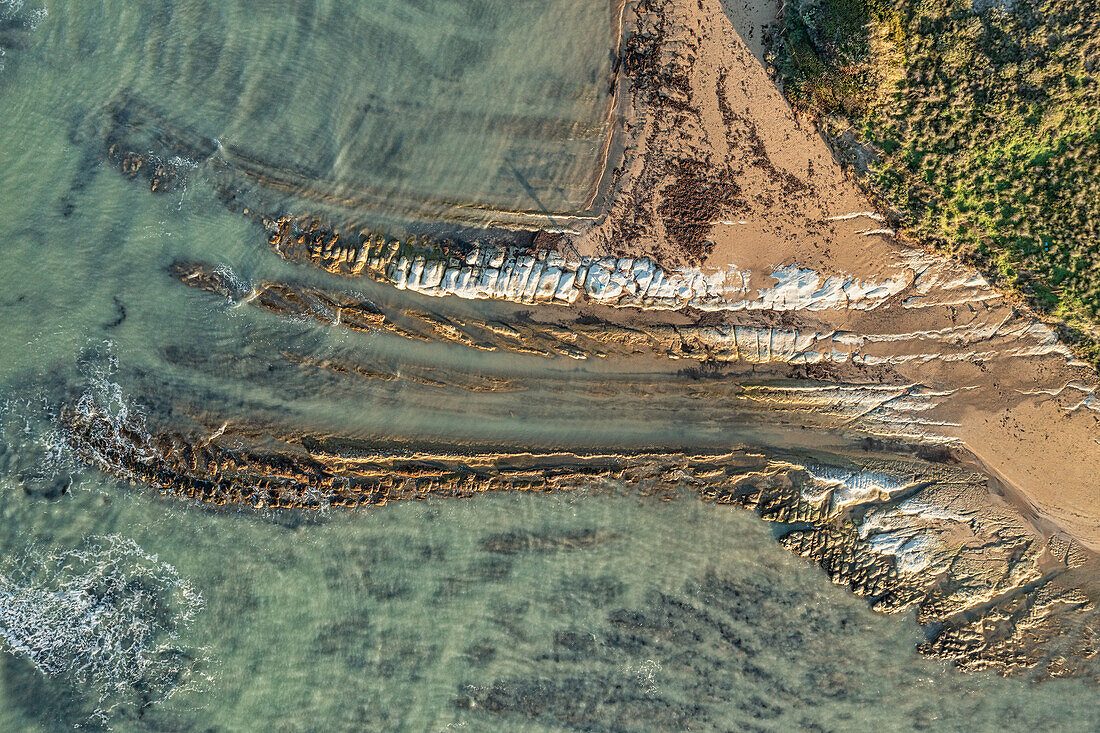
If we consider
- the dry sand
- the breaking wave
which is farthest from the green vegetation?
the breaking wave

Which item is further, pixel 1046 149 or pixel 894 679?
pixel 894 679

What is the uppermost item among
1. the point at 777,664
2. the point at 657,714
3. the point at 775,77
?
the point at 775,77

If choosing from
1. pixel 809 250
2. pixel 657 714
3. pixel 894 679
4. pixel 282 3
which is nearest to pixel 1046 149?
pixel 809 250

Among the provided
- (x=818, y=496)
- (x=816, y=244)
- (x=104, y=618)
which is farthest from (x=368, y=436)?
(x=816, y=244)

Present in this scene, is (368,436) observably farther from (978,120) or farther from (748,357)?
(978,120)

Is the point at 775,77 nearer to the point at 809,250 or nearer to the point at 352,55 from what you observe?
the point at 809,250

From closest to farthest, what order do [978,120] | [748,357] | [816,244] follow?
[978,120], [816,244], [748,357]
